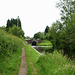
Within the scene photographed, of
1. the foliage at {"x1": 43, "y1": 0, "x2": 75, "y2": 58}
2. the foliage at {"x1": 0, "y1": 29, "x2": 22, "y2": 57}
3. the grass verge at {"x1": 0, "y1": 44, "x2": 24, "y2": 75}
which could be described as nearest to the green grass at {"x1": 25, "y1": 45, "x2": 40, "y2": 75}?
the grass verge at {"x1": 0, "y1": 44, "x2": 24, "y2": 75}

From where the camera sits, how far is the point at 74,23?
65.4 ft

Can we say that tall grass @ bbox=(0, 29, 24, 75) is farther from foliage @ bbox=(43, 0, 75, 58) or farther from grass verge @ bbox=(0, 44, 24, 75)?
foliage @ bbox=(43, 0, 75, 58)

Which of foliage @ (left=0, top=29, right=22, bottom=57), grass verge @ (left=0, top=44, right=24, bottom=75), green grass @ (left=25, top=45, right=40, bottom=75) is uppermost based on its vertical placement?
foliage @ (left=0, top=29, right=22, bottom=57)

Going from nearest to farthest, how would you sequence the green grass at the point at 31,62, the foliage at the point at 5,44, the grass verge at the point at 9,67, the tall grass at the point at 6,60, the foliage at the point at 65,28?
the grass verge at the point at 9,67, the tall grass at the point at 6,60, the green grass at the point at 31,62, the foliage at the point at 5,44, the foliage at the point at 65,28

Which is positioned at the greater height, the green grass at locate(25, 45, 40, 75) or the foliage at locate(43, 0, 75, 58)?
the foliage at locate(43, 0, 75, 58)

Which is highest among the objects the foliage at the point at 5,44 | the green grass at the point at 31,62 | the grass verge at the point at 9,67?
the foliage at the point at 5,44

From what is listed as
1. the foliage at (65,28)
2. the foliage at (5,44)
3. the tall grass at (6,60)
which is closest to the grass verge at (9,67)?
the tall grass at (6,60)

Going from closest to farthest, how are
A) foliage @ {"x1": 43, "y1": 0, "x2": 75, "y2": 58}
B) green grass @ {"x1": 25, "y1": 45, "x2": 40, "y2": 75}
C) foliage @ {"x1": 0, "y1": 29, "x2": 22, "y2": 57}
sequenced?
green grass @ {"x1": 25, "y1": 45, "x2": 40, "y2": 75}, foliage @ {"x1": 0, "y1": 29, "x2": 22, "y2": 57}, foliage @ {"x1": 43, "y1": 0, "x2": 75, "y2": 58}

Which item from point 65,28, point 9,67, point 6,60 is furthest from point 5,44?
point 65,28

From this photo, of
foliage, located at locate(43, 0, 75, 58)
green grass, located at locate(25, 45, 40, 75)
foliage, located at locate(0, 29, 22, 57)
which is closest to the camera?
green grass, located at locate(25, 45, 40, 75)

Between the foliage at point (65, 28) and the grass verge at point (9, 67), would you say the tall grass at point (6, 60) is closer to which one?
the grass verge at point (9, 67)

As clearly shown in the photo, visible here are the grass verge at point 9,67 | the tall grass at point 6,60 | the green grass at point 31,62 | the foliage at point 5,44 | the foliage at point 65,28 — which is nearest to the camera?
the grass verge at point 9,67

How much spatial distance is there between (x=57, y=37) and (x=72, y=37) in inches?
275

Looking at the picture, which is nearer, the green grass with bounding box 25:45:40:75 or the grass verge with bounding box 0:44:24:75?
the grass verge with bounding box 0:44:24:75
